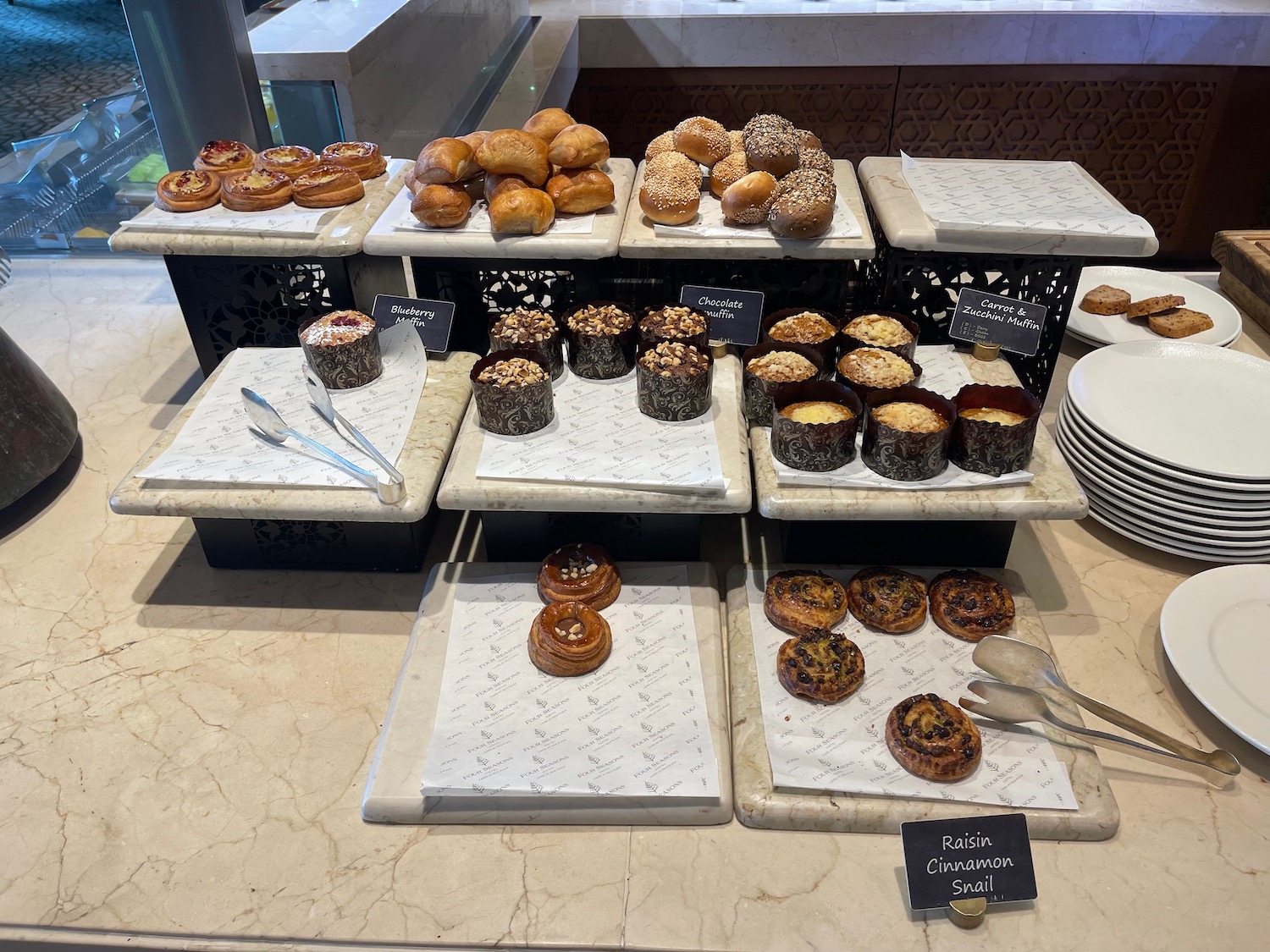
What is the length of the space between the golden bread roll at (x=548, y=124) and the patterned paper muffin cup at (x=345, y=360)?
0.46m

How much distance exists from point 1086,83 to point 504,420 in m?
3.28

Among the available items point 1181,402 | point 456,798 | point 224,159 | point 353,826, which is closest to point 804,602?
point 456,798

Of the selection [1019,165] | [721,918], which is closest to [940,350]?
[1019,165]

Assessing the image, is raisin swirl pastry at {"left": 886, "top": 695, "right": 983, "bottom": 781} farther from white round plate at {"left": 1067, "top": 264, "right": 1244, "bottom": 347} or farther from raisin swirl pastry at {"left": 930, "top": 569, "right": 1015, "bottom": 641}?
white round plate at {"left": 1067, "top": 264, "right": 1244, "bottom": 347}

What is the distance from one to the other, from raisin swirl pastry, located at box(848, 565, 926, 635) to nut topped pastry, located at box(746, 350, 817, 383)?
12.9 inches

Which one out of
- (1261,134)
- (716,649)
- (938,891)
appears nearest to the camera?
(938,891)

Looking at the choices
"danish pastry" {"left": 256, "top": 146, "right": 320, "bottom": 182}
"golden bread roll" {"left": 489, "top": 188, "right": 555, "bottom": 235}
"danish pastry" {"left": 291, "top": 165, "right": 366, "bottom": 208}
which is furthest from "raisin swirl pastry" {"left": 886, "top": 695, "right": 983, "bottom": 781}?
"danish pastry" {"left": 256, "top": 146, "right": 320, "bottom": 182}

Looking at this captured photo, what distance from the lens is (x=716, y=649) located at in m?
1.28

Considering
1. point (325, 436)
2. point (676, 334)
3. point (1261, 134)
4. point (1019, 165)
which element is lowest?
point (1261, 134)

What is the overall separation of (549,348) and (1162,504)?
1009 mm

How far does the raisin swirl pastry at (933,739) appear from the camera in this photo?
1.08 metres

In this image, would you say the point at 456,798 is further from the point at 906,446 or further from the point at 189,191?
the point at 189,191

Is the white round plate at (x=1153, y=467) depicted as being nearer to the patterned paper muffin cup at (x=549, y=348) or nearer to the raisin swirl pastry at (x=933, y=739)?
the raisin swirl pastry at (x=933, y=739)

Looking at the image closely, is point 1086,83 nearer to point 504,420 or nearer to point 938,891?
point 504,420
